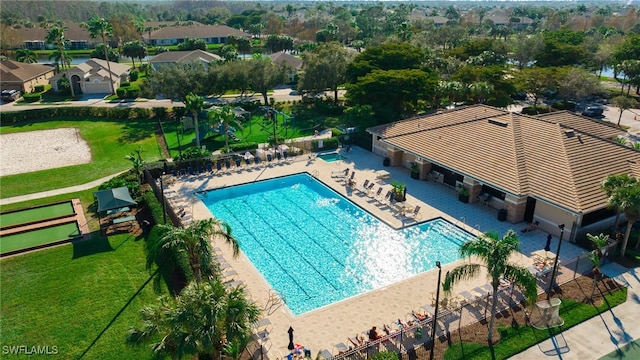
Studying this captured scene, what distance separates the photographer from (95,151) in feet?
143

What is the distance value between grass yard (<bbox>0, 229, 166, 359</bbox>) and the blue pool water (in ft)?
→ 21.4

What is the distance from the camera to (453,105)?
56.9 meters

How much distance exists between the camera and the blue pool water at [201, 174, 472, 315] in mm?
23875

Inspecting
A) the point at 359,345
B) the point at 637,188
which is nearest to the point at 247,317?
the point at 359,345

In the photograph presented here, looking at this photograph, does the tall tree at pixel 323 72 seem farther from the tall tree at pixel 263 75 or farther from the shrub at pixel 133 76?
the shrub at pixel 133 76

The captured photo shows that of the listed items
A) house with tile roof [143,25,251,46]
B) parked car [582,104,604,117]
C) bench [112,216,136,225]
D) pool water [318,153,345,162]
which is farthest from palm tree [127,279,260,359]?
house with tile roof [143,25,251,46]

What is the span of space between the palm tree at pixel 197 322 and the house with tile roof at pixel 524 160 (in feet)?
66.7

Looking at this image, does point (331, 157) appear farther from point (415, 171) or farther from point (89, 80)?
point (89, 80)

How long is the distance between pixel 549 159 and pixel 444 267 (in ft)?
39.2

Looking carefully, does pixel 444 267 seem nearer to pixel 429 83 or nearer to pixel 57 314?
pixel 57 314

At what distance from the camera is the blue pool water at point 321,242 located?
23875mm

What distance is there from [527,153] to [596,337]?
15182 millimetres

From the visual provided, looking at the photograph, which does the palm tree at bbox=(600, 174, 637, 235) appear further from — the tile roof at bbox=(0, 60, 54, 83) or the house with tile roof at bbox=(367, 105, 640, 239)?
the tile roof at bbox=(0, 60, 54, 83)

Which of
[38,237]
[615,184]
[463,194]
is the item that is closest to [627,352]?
[615,184]
